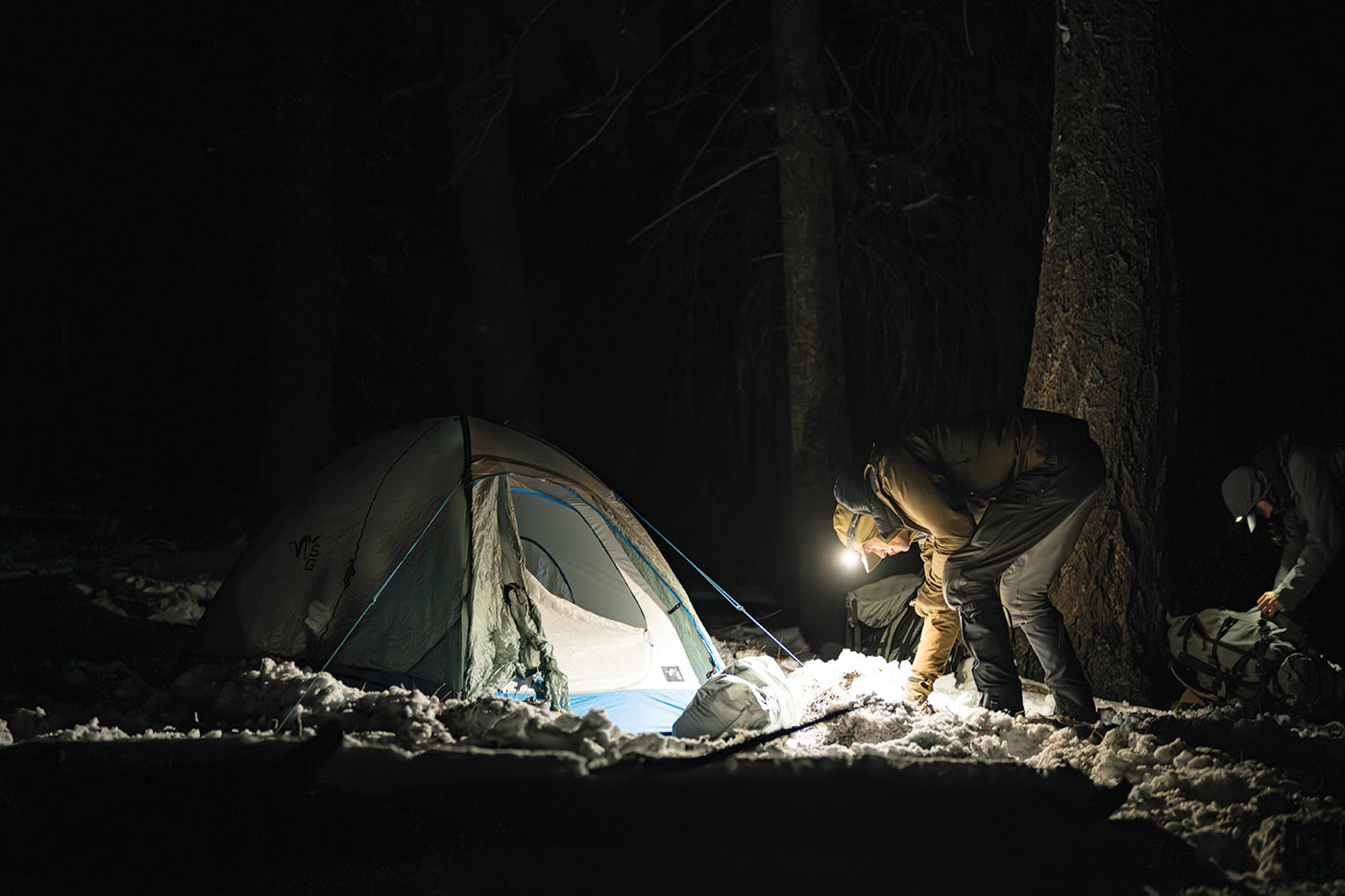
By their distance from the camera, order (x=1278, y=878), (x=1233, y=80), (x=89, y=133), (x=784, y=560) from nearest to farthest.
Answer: (x=1278, y=878) < (x=1233, y=80) < (x=784, y=560) < (x=89, y=133)

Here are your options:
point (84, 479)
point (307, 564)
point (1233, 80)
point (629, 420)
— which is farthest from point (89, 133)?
point (1233, 80)

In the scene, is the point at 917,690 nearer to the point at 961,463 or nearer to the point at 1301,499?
the point at 961,463

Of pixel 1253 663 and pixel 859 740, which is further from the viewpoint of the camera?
pixel 1253 663

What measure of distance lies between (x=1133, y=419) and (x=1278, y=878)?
8.96 feet

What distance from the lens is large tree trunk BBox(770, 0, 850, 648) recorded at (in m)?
6.33

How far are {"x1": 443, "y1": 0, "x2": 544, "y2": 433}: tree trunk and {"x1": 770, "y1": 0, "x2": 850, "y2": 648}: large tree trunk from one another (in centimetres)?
347

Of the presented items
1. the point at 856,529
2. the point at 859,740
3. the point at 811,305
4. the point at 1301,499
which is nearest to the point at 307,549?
the point at 856,529

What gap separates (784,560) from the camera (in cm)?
922

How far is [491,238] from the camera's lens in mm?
9273

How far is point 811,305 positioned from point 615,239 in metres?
6.57

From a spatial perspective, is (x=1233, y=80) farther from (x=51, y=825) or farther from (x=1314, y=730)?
(x=51, y=825)

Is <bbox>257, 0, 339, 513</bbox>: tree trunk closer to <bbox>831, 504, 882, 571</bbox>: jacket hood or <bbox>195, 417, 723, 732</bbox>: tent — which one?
<bbox>195, 417, 723, 732</bbox>: tent

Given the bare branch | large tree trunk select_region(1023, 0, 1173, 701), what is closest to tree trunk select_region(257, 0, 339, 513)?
the bare branch

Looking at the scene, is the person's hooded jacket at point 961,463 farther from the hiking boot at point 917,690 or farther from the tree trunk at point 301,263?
the tree trunk at point 301,263
